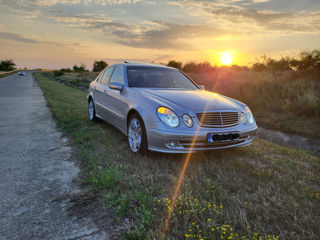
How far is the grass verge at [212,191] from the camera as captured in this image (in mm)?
2170

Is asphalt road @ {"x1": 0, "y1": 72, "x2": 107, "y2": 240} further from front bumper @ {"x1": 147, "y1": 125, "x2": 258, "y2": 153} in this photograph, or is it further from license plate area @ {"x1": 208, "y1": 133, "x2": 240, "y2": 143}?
license plate area @ {"x1": 208, "y1": 133, "x2": 240, "y2": 143}

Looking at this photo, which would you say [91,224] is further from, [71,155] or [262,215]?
[71,155]

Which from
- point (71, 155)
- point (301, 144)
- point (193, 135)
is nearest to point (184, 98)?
point (193, 135)

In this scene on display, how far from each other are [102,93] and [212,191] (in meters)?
3.78

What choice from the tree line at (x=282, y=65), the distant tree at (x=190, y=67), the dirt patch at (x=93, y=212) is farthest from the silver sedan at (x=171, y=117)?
the distant tree at (x=190, y=67)

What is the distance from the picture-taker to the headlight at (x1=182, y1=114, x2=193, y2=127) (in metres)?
3.54

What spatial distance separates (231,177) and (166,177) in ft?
2.91

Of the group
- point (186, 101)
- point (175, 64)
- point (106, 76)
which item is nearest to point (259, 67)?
point (175, 64)

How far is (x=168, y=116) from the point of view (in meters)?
3.57

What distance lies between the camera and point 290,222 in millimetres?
2287

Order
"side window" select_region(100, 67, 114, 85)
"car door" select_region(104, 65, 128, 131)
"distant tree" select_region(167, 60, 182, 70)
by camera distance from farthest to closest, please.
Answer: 1. "distant tree" select_region(167, 60, 182, 70)
2. "side window" select_region(100, 67, 114, 85)
3. "car door" select_region(104, 65, 128, 131)

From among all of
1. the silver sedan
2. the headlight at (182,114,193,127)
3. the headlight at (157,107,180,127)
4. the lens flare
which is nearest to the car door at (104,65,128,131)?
the silver sedan

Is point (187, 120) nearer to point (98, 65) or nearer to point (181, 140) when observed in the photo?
point (181, 140)

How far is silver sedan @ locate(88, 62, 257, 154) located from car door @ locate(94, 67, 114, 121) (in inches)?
21.7
